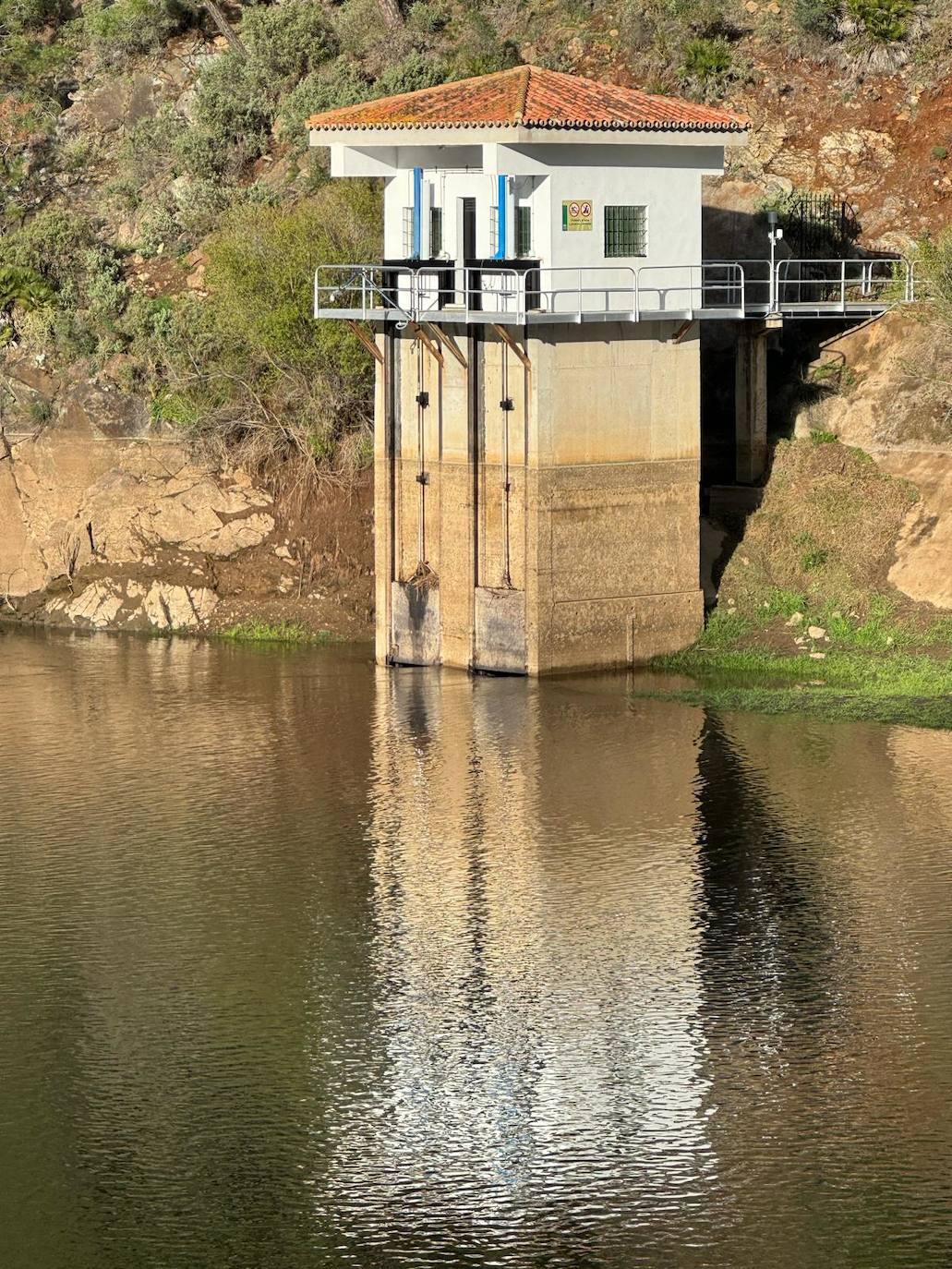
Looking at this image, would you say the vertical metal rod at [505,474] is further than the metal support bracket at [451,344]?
No

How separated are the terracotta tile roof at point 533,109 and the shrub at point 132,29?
1011 inches

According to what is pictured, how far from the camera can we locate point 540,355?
42.2 meters

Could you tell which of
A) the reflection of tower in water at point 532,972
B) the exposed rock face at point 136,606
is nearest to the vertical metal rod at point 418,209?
the reflection of tower in water at point 532,972

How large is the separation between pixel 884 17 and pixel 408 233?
18945 millimetres

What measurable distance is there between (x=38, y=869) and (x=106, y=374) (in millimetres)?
23936

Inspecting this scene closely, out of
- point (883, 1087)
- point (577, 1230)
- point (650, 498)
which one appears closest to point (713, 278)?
point (650, 498)

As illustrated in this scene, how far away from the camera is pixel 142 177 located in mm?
62969

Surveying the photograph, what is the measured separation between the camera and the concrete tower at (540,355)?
42219 millimetres

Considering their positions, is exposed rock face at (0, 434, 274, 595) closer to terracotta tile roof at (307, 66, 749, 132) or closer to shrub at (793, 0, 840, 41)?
terracotta tile roof at (307, 66, 749, 132)

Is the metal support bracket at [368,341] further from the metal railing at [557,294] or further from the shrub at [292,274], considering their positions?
the shrub at [292,274]

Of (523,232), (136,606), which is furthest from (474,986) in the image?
(136,606)

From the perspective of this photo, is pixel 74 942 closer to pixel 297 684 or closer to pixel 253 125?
pixel 297 684

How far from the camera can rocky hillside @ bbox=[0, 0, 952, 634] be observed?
50.5 meters

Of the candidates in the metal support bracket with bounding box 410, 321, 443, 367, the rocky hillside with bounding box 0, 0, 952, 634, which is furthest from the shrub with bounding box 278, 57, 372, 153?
the metal support bracket with bounding box 410, 321, 443, 367
